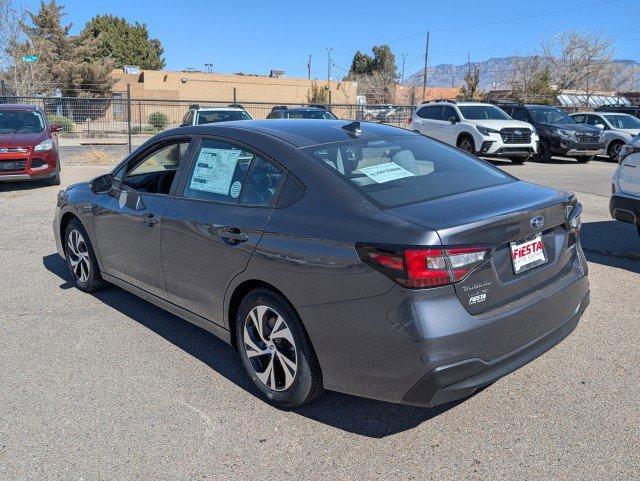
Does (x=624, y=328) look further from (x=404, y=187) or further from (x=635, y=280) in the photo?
(x=404, y=187)

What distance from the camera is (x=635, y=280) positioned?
577cm

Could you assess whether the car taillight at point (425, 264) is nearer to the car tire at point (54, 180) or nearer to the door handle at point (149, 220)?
the door handle at point (149, 220)

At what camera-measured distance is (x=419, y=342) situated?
2.73 meters

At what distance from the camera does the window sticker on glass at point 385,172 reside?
11.3 ft

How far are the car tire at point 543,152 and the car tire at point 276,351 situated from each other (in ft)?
56.7

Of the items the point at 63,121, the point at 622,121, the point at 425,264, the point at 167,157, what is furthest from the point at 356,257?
→ the point at 63,121

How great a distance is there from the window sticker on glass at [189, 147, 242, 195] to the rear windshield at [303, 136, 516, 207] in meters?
0.59

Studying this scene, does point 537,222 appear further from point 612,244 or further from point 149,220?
point 612,244

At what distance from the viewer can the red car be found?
11328mm

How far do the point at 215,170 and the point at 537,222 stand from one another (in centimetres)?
206

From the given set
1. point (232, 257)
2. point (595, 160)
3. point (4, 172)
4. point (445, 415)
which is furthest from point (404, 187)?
point (595, 160)

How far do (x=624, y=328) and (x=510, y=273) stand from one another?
2098 millimetres

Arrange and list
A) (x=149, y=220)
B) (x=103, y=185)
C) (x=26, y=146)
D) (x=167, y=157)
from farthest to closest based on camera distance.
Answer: (x=26, y=146) → (x=103, y=185) → (x=167, y=157) → (x=149, y=220)

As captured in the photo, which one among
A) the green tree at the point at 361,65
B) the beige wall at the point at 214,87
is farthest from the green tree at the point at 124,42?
the green tree at the point at 361,65
